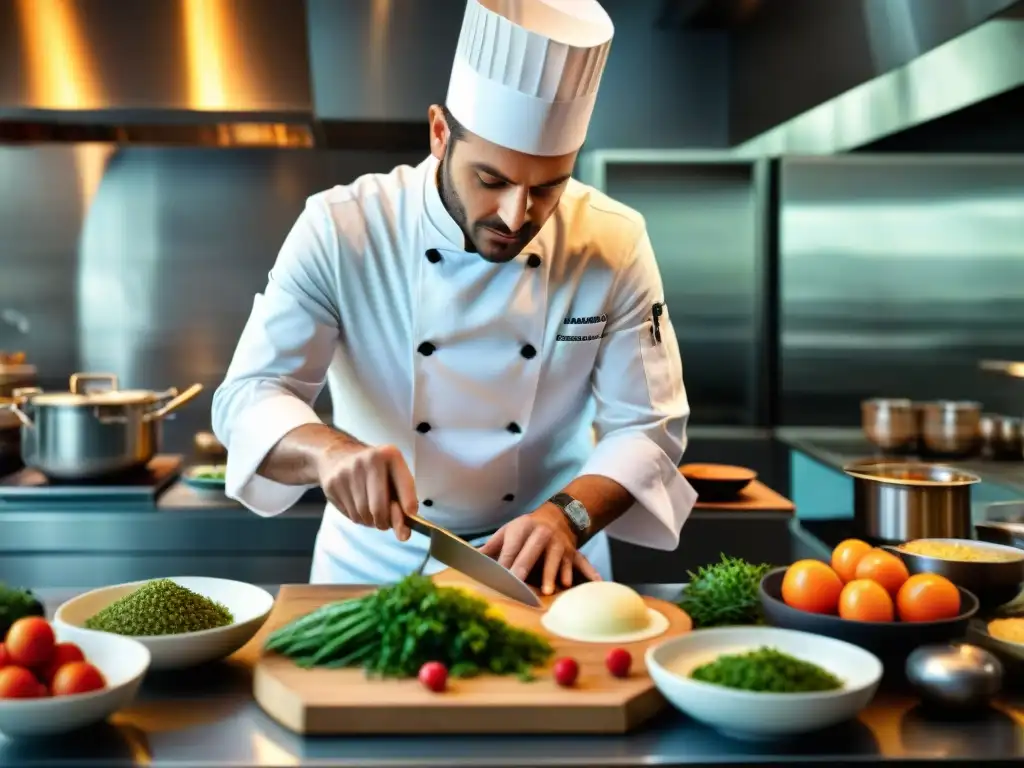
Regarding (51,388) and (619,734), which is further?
(51,388)

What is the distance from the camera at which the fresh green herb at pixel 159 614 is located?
56.1 inches

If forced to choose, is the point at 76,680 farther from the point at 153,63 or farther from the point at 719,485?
the point at 153,63

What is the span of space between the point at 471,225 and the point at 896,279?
2566mm

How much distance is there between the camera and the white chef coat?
208 centimetres

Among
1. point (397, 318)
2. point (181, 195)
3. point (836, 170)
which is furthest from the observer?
point (181, 195)

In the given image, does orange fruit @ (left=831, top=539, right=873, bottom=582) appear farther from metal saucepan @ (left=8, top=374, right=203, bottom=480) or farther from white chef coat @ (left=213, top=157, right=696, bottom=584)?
metal saucepan @ (left=8, top=374, right=203, bottom=480)

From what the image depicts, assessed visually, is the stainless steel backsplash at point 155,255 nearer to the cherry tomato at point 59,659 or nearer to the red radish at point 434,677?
the cherry tomato at point 59,659

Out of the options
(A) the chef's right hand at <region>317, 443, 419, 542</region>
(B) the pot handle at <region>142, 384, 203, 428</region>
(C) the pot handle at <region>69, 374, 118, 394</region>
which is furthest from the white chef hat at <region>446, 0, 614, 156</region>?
(C) the pot handle at <region>69, 374, 118, 394</region>

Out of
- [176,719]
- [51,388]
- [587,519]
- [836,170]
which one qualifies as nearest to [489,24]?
[587,519]

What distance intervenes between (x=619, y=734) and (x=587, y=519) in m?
0.67

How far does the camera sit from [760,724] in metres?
1.20

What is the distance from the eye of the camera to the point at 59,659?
1275mm

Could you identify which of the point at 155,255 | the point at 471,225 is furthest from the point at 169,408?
the point at 471,225

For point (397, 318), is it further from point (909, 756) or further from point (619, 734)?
point (909, 756)
